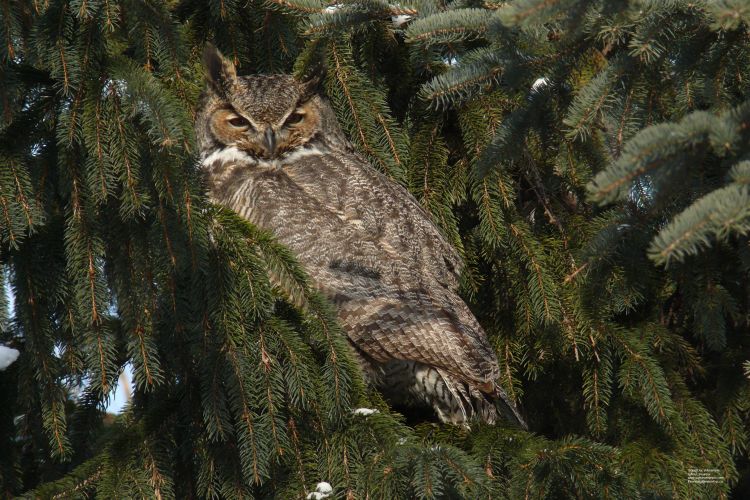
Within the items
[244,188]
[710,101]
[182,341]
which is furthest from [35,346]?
[710,101]

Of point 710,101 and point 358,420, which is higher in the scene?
point 710,101

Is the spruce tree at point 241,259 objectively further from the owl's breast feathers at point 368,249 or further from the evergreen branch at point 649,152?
the owl's breast feathers at point 368,249

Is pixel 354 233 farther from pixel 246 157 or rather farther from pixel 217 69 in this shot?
pixel 217 69

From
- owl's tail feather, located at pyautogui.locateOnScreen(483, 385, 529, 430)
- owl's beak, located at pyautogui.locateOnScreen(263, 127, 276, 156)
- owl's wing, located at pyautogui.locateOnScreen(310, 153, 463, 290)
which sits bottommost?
owl's tail feather, located at pyautogui.locateOnScreen(483, 385, 529, 430)

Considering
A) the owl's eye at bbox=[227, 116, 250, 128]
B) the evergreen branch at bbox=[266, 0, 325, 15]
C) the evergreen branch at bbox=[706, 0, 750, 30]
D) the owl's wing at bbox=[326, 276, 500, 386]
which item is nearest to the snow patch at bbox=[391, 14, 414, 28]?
the evergreen branch at bbox=[266, 0, 325, 15]

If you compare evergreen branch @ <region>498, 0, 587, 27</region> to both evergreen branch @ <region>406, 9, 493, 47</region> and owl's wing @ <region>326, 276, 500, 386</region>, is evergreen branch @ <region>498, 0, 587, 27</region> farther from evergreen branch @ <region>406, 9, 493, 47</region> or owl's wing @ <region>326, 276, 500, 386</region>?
owl's wing @ <region>326, 276, 500, 386</region>

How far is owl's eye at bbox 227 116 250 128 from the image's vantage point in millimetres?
3418

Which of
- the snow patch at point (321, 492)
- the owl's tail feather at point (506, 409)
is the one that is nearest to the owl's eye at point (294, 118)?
the owl's tail feather at point (506, 409)

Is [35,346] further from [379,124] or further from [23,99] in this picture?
[379,124]

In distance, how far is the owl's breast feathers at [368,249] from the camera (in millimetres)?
2867

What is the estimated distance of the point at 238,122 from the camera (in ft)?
11.3

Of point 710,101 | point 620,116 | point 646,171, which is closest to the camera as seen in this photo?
point 646,171

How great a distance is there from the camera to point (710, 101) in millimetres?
1870

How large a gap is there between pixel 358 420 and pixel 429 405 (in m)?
0.69
